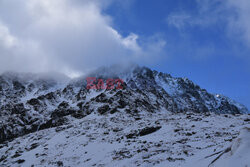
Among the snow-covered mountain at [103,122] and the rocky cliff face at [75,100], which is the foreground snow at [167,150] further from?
the rocky cliff face at [75,100]

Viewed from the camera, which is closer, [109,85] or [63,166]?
[63,166]

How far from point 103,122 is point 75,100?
70498mm

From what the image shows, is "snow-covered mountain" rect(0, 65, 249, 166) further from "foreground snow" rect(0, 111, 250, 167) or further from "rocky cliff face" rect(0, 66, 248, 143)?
"foreground snow" rect(0, 111, 250, 167)

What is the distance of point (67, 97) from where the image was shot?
122 meters

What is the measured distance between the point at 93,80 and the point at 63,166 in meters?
135

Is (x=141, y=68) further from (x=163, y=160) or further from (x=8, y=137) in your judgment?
(x=163, y=160)

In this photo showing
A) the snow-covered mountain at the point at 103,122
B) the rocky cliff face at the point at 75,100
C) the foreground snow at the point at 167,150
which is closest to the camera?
the foreground snow at the point at 167,150

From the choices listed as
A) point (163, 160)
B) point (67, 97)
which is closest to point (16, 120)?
point (67, 97)

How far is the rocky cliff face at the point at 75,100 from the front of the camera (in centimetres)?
7856

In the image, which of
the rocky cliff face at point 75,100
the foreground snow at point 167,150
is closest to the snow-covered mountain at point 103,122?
the rocky cliff face at point 75,100

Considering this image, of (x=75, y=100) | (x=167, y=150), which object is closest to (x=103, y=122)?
(x=167, y=150)

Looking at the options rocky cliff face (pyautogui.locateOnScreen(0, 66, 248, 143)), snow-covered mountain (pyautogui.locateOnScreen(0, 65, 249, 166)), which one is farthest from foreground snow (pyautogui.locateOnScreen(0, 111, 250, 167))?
rocky cliff face (pyautogui.locateOnScreen(0, 66, 248, 143))

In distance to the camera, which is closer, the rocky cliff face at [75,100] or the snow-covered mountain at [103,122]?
the snow-covered mountain at [103,122]

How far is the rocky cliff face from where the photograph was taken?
78.6 m
